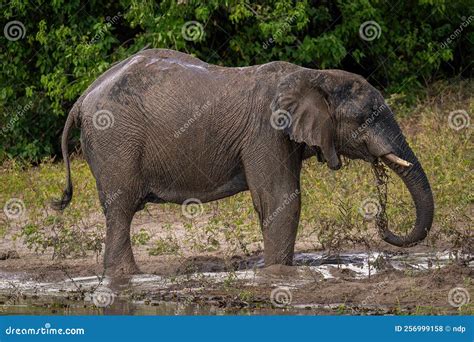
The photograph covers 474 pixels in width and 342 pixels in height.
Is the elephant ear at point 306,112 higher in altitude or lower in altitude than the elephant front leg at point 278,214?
higher

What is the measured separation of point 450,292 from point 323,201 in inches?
151

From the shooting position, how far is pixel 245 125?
10141 mm

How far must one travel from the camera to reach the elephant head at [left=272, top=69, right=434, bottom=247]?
991 cm

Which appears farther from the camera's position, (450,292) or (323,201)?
(323,201)

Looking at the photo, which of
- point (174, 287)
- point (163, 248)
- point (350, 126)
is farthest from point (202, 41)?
point (174, 287)

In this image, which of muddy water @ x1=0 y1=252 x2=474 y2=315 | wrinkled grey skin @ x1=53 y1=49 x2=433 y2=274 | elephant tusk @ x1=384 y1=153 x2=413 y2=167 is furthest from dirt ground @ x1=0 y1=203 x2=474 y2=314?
elephant tusk @ x1=384 y1=153 x2=413 y2=167

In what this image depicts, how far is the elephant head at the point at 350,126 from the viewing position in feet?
32.5

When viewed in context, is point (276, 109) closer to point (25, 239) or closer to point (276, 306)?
point (276, 306)

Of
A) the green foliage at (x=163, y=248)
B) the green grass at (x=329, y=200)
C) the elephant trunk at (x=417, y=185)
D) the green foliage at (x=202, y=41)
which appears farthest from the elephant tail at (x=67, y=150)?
the green foliage at (x=202, y=41)

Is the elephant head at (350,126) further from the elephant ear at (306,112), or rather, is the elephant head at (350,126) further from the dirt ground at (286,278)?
the dirt ground at (286,278)

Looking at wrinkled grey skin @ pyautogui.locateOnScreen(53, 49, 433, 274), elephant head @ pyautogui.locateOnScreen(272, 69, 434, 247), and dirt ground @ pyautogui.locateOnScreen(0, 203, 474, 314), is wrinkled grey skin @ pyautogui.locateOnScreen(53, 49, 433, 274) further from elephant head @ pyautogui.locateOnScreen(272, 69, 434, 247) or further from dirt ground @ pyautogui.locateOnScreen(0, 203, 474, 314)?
dirt ground @ pyautogui.locateOnScreen(0, 203, 474, 314)

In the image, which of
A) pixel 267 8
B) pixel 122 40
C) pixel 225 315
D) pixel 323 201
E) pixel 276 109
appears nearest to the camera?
pixel 225 315

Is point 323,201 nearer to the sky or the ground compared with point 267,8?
nearer to the ground

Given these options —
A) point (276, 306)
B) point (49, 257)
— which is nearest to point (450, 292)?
point (276, 306)
